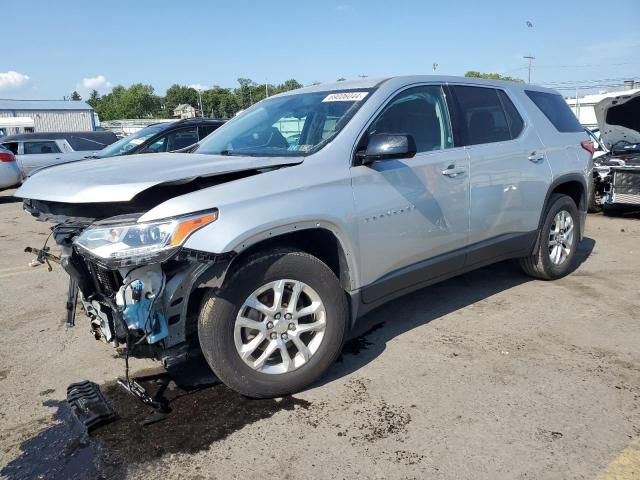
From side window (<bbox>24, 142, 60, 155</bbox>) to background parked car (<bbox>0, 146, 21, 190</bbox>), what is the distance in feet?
5.15

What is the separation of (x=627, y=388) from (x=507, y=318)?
1.26 meters

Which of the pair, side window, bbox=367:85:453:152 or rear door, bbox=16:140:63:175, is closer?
side window, bbox=367:85:453:152

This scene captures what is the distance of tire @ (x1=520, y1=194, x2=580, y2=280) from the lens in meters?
5.02

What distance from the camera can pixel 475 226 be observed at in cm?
419

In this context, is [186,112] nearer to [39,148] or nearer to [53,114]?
[53,114]

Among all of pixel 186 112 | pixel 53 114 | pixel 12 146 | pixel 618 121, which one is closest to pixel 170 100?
pixel 186 112

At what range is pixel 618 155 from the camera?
28.9 ft

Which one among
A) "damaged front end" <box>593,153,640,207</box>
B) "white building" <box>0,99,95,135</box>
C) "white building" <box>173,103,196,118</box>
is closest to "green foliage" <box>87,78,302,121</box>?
"white building" <box>173,103,196,118</box>

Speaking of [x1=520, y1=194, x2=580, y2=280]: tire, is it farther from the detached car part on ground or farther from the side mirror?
the detached car part on ground

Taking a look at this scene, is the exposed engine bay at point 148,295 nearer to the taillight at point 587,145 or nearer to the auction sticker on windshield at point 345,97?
the auction sticker on windshield at point 345,97

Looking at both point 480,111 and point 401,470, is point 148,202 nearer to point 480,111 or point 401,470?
point 401,470

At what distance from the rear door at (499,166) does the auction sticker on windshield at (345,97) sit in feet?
2.88

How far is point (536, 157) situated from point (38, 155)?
13909mm

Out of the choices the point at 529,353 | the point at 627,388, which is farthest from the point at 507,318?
the point at 627,388
